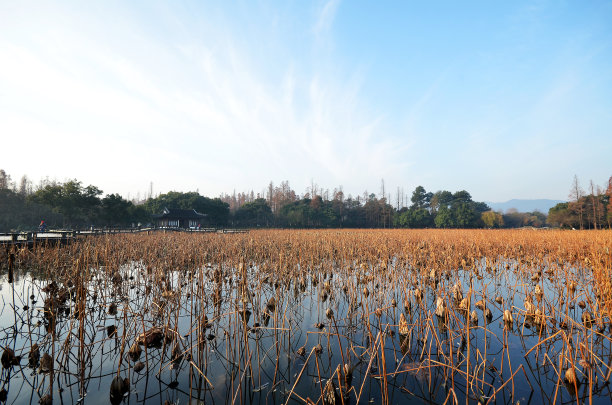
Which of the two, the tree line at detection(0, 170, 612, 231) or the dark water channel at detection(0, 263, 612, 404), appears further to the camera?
the tree line at detection(0, 170, 612, 231)

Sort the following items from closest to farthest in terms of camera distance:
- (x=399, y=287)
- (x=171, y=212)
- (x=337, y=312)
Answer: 1. (x=337, y=312)
2. (x=399, y=287)
3. (x=171, y=212)

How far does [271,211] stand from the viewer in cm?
4928

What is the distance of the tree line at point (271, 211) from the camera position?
2931 cm

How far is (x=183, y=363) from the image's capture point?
10.6ft

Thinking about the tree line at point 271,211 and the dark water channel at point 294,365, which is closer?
the dark water channel at point 294,365

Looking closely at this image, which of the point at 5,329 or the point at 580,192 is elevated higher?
the point at 580,192

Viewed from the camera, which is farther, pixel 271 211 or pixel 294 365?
pixel 271 211

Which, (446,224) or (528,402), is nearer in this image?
(528,402)

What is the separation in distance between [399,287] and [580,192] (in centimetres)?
5440

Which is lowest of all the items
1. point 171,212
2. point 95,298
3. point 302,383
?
point 302,383

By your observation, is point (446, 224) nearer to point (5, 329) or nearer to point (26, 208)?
point (5, 329)

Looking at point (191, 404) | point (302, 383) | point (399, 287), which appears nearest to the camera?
point (191, 404)

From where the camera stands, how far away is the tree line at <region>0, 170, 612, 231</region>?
96.2 feet

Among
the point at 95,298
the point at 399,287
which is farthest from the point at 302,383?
Result: the point at 95,298
